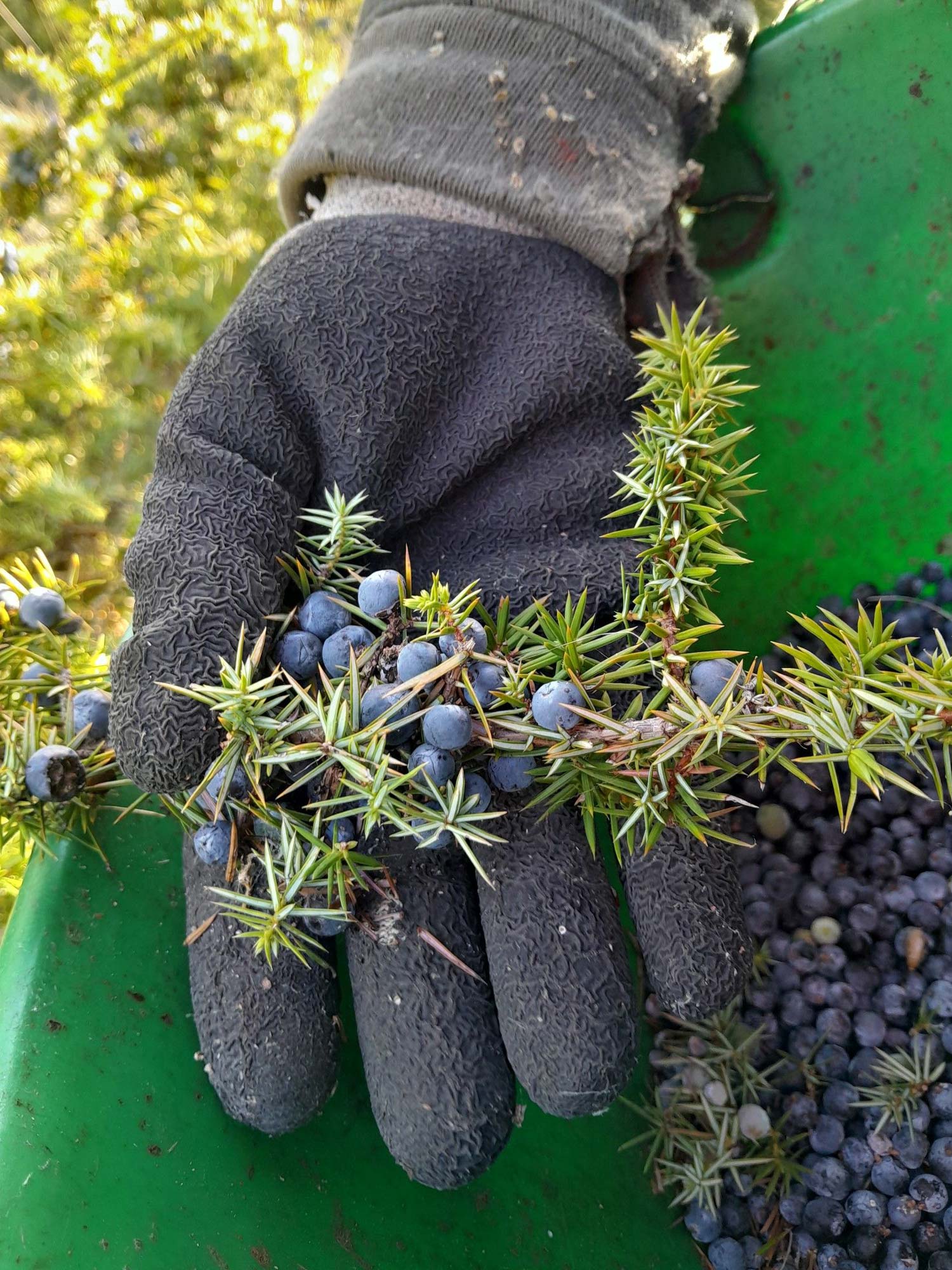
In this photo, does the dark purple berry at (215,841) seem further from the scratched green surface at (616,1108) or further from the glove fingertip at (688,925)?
the glove fingertip at (688,925)

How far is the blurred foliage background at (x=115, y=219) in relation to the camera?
2.13 meters

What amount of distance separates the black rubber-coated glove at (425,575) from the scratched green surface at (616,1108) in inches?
4.7

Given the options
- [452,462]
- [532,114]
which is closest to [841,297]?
[532,114]

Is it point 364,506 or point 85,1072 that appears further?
point 364,506

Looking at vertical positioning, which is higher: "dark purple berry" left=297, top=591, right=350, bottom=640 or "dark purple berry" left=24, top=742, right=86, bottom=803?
"dark purple berry" left=297, top=591, right=350, bottom=640

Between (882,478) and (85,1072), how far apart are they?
71.5 inches

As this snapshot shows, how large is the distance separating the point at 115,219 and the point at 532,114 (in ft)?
4.49

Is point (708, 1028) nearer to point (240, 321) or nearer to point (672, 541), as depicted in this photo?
point (672, 541)

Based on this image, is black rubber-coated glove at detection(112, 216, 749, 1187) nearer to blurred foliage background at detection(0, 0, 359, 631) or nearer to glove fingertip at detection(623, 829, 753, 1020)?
glove fingertip at detection(623, 829, 753, 1020)

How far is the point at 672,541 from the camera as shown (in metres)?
0.94

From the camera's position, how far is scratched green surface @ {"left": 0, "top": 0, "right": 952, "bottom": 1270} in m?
1.09

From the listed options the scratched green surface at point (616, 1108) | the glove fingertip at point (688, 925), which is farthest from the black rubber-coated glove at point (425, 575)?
the scratched green surface at point (616, 1108)

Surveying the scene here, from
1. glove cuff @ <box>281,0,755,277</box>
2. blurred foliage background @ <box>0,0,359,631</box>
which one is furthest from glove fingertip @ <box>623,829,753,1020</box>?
blurred foliage background @ <box>0,0,359,631</box>

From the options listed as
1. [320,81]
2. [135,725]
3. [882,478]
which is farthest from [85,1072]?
[320,81]
